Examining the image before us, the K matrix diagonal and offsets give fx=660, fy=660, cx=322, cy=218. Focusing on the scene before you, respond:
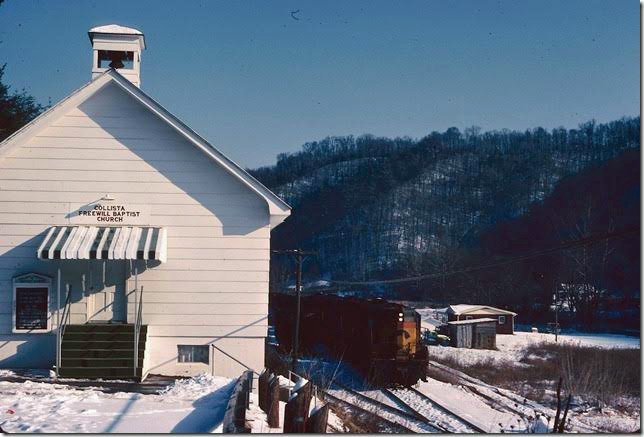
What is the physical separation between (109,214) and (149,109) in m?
2.56

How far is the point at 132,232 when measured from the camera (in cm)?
1477

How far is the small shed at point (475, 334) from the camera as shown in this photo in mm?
43250

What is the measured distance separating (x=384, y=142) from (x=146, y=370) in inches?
5112

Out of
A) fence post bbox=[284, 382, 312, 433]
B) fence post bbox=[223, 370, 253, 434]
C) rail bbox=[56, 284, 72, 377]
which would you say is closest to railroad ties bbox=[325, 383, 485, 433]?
rail bbox=[56, 284, 72, 377]

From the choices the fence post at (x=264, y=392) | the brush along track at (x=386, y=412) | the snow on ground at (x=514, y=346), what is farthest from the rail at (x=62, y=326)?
the snow on ground at (x=514, y=346)

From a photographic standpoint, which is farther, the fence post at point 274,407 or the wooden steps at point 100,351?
the wooden steps at point 100,351

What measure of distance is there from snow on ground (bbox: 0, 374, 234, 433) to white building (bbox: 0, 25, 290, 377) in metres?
2.40

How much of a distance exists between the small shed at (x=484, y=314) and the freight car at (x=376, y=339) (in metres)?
17.3

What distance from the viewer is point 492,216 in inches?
4724

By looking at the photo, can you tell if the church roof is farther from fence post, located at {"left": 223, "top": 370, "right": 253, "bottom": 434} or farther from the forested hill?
the forested hill

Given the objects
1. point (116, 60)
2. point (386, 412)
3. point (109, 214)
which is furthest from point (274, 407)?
point (116, 60)

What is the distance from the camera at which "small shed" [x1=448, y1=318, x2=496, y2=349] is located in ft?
142

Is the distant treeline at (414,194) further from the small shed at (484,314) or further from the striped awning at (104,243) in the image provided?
the striped awning at (104,243)

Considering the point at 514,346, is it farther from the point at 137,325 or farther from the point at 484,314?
the point at 137,325
